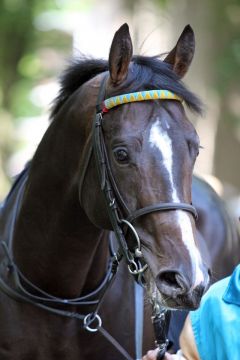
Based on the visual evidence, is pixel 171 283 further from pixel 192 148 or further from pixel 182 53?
pixel 182 53

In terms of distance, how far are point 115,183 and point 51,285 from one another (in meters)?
0.77

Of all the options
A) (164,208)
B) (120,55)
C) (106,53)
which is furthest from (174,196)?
(106,53)

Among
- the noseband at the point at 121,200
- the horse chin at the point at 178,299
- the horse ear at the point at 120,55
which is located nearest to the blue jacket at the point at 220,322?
the horse chin at the point at 178,299

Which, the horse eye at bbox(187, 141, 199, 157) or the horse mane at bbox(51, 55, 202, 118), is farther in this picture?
the horse mane at bbox(51, 55, 202, 118)

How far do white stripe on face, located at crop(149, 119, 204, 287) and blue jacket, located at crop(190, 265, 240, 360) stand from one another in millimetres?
136

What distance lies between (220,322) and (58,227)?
1024mm

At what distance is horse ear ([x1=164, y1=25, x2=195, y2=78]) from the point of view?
335 centimetres

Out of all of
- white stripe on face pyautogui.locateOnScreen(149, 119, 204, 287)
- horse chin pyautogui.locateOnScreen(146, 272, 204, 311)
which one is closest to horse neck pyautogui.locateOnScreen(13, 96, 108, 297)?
white stripe on face pyautogui.locateOnScreen(149, 119, 204, 287)

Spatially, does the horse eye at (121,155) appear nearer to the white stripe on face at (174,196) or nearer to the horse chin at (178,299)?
the white stripe on face at (174,196)

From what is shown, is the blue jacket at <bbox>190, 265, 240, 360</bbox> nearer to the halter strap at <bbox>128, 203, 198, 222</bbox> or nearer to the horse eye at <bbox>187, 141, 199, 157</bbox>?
the halter strap at <bbox>128, 203, 198, 222</bbox>

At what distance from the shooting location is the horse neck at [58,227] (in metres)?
3.46

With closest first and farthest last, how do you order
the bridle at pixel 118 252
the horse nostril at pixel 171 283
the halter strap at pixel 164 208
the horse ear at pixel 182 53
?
the horse nostril at pixel 171 283
the halter strap at pixel 164 208
the bridle at pixel 118 252
the horse ear at pixel 182 53

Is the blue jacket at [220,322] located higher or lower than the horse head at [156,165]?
lower

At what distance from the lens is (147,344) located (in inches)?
149
